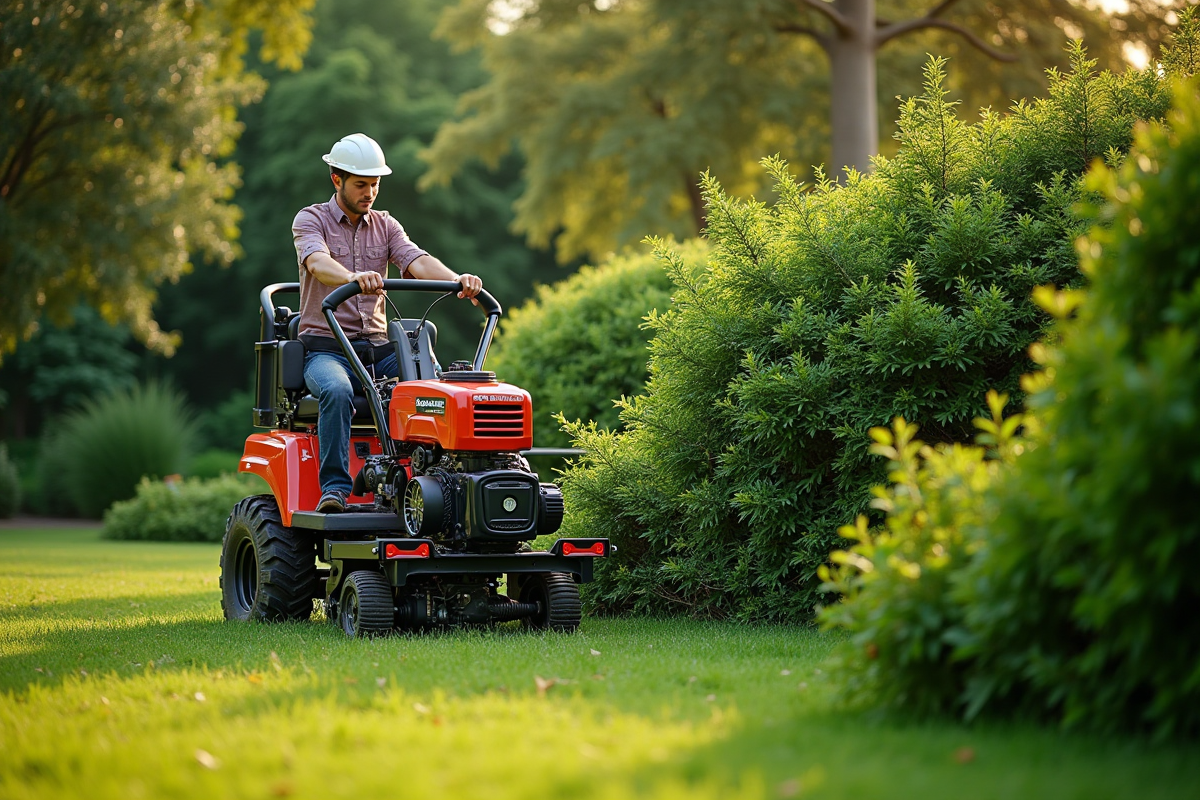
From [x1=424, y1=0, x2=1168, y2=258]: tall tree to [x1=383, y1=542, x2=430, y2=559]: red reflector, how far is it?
12910 millimetres

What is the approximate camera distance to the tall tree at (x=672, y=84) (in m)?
21.1

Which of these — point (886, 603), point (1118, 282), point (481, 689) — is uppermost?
point (1118, 282)

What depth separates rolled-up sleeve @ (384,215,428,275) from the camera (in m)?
7.76

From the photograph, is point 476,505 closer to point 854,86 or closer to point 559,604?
point 559,604

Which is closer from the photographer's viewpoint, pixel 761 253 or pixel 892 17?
pixel 761 253

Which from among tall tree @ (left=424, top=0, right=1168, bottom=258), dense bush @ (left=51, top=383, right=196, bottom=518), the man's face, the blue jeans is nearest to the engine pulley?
the blue jeans

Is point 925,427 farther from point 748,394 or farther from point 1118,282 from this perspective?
point 1118,282

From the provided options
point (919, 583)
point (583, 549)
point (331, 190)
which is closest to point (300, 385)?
point (583, 549)

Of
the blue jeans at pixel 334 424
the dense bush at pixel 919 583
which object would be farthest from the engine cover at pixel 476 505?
the dense bush at pixel 919 583

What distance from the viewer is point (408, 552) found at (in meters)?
6.36

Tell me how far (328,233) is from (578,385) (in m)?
4.81

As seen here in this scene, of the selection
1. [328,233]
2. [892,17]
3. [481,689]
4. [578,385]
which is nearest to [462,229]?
[892,17]

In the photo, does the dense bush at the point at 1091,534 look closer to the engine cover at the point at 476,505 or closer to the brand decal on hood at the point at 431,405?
the engine cover at the point at 476,505

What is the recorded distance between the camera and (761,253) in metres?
7.53
